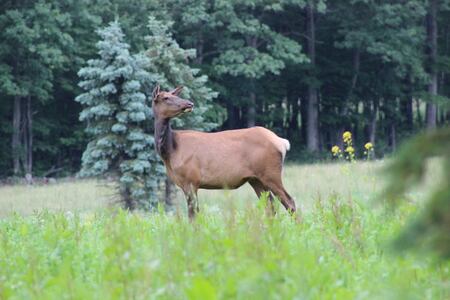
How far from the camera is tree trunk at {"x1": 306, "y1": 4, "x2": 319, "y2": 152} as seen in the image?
45719 millimetres

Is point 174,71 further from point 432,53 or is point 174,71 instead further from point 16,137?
point 432,53

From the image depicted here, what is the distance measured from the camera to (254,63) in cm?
4138

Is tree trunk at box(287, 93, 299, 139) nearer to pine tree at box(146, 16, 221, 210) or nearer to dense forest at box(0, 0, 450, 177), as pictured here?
dense forest at box(0, 0, 450, 177)

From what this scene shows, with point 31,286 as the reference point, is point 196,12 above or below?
above

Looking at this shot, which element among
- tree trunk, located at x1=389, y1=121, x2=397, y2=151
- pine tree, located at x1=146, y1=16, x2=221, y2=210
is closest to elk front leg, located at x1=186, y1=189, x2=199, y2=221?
pine tree, located at x1=146, y1=16, x2=221, y2=210

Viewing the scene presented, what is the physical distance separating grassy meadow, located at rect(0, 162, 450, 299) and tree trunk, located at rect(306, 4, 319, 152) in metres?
36.7

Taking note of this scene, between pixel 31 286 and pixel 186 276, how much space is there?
1.10m

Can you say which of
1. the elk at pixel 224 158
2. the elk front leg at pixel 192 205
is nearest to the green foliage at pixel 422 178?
the elk front leg at pixel 192 205

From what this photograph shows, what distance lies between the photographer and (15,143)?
3984 cm

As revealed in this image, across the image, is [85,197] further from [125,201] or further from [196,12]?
[196,12]

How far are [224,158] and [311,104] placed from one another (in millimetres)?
34172

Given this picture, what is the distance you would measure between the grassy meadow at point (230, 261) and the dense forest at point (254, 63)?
27711 mm

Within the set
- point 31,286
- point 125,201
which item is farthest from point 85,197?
point 31,286

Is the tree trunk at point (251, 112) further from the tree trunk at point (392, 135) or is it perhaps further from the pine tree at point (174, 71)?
the pine tree at point (174, 71)
